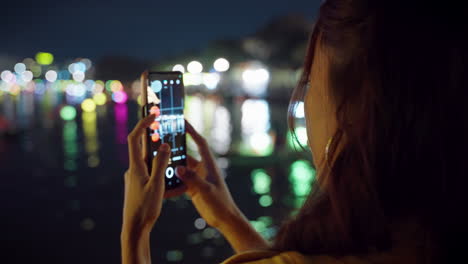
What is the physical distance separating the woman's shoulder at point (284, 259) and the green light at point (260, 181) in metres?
5.92

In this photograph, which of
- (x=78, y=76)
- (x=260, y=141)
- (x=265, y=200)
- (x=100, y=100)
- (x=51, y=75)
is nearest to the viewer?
(x=265, y=200)

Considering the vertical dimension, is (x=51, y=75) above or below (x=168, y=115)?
above

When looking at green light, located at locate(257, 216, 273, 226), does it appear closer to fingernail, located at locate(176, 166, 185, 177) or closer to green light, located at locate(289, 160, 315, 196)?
green light, located at locate(289, 160, 315, 196)

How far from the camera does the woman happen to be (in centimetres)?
80

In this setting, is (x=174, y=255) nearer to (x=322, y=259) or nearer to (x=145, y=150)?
(x=145, y=150)

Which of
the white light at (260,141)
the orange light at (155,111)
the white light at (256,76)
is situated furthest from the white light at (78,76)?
the orange light at (155,111)

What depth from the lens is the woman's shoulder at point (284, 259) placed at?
808 millimetres

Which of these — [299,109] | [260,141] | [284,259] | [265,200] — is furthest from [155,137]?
[260,141]

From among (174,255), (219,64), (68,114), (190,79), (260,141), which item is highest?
(219,64)

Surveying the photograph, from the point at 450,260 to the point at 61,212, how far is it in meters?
5.73

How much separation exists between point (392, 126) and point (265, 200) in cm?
550

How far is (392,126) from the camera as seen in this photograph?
2.73 feet

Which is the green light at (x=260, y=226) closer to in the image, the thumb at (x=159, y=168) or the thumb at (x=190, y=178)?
the thumb at (x=190, y=178)

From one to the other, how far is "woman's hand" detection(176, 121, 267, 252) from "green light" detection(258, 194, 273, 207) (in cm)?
451
